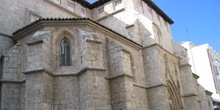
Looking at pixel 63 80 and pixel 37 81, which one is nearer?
pixel 37 81

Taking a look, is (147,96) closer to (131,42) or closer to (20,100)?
(131,42)

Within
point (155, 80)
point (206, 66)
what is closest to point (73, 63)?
point (155, 80)

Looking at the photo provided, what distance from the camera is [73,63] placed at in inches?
526

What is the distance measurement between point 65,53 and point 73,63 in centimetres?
76

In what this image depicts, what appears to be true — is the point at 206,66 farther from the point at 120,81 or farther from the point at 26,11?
the point at 26,11

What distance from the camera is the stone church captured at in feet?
39.6

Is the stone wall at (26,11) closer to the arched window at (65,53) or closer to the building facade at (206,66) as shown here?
the arched window at (65,53)

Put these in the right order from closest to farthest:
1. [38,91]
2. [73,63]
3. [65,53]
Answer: [38,91], [73,63], [65,53]

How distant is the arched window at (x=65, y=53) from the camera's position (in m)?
13.5

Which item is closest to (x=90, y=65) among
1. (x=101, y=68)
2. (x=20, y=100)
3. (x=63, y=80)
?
(x=101, y=68)

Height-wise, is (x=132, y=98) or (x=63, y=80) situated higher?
(x=63, y=80)

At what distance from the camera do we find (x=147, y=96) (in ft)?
55.7

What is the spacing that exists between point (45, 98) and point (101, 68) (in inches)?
117

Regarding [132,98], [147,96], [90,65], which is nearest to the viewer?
[90,65]
